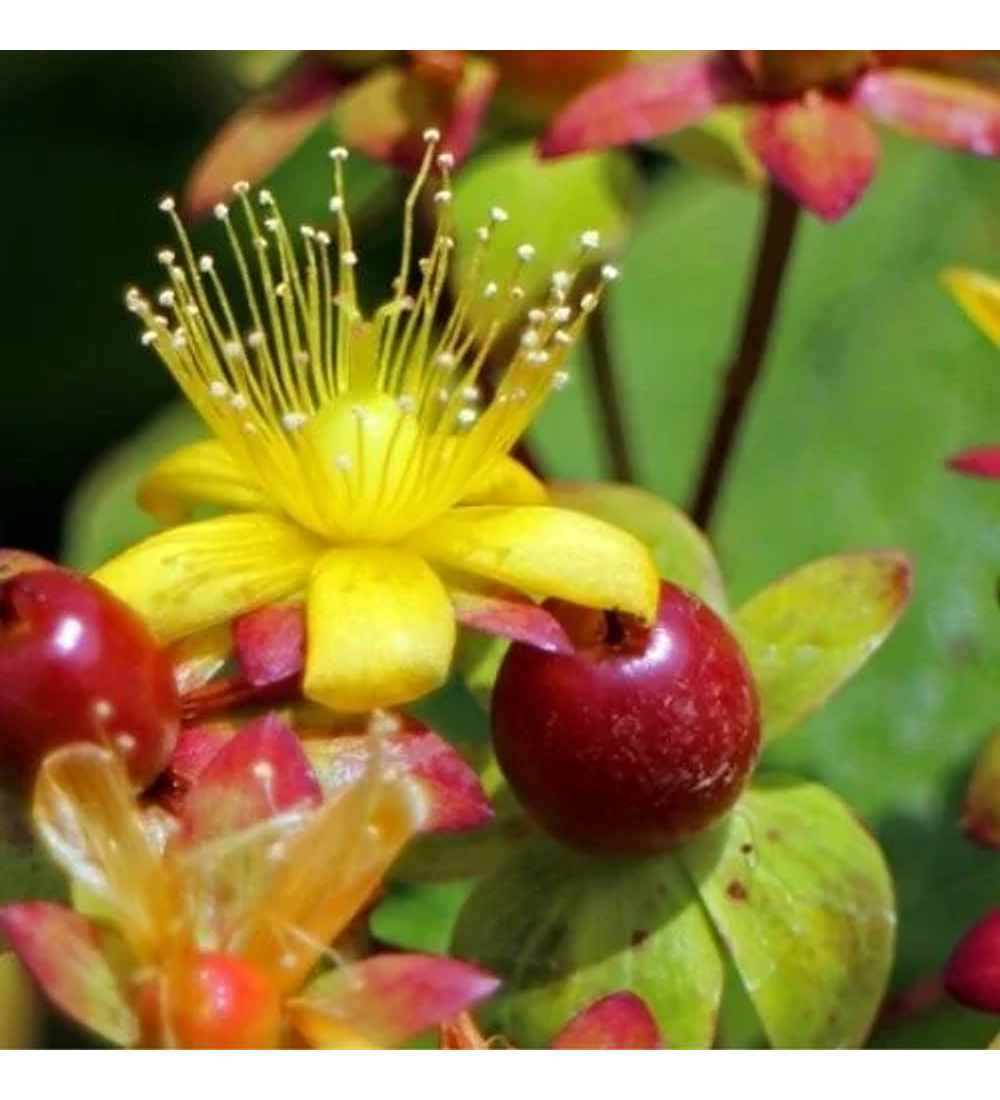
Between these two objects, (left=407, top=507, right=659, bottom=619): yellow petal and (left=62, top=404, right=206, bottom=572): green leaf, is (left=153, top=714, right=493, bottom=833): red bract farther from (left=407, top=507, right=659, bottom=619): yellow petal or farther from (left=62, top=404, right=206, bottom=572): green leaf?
(left=62, top=404, right=206, bottom=572): green leaf

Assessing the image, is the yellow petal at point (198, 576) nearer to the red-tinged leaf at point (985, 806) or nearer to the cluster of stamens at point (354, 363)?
the cluster of stamens at point (354, 363)

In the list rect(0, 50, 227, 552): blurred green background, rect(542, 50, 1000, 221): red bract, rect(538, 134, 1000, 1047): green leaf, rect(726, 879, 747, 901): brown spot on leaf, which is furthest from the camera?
rect(0, 50, 227, 552): blurred green background

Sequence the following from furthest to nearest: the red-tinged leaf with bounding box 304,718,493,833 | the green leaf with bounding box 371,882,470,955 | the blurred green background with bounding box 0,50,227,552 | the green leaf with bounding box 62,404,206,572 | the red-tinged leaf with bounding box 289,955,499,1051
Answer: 1. the blurred green background with bounding box 0,50,227,552
2. the green leaf with bounding box 62,404,206,572
3. the green leaf with bounding box 371,882,470,955
4. the red-tinged leaf with bounding box 304,718,493,833
5. the red-tinged leaf with bounding box 289,955,499,1051

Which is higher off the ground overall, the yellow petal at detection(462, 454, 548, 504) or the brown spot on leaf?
the yellow petal at detection(462, 454, 548, 504)

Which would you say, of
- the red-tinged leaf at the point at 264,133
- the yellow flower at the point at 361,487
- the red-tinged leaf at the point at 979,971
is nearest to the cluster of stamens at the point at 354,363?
the yellow flower at the point at 361,487

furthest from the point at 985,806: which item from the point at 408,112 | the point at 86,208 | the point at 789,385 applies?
the point at 86,208

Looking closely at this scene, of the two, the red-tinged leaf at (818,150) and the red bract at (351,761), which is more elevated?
the red-tinged leaf at (818,150)

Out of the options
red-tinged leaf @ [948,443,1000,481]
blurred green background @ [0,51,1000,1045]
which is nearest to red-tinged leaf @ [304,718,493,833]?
red-tinged leaf @ [948,443,1000,481]
